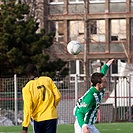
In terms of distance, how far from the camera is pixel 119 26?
184 ft

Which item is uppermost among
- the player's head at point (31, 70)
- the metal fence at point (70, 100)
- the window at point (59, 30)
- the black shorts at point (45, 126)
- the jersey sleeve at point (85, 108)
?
the window at point (59, 30)

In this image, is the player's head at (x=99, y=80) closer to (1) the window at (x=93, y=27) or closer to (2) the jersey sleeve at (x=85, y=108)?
(2) the jersey sleeve at (x=85, y=108)

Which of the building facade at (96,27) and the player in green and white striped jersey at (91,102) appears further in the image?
the building facade at (96,27)

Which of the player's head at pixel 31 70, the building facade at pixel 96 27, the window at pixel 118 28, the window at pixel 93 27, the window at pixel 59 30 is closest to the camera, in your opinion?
the player's head at pixel 31 70

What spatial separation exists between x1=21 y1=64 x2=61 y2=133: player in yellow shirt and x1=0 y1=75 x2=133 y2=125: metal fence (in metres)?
16.4

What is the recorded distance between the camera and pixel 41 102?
36.7 feet

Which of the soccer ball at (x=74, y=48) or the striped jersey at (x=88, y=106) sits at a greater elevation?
the soccer ball at (x=74, y=48)

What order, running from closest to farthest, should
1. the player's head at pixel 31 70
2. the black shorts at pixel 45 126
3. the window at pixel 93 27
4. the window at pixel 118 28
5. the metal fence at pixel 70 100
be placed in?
the player's head at pixel 31 70 < the black shorts at pixel 45 126 < the metal fence at pixel 70 100 < the window at pixel 93 27 < the window at pixel 118 28

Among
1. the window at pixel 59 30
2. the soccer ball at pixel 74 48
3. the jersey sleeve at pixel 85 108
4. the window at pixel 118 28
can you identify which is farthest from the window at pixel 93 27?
the jersey sleeve at pixel 85 108

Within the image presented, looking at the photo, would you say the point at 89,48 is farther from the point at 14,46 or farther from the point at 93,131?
the point at 93,131

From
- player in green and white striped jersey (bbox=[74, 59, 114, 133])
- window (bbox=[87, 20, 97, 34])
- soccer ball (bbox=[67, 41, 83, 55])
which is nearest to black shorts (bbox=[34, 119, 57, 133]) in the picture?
player in green and white striped jersey (bbox=[74, 59, 114, 133])

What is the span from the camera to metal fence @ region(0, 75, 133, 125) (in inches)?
1099

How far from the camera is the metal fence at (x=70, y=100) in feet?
91.6

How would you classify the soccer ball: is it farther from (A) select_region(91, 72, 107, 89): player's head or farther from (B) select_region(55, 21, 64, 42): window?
(B) select_region(55, 21, 64, 42): window
